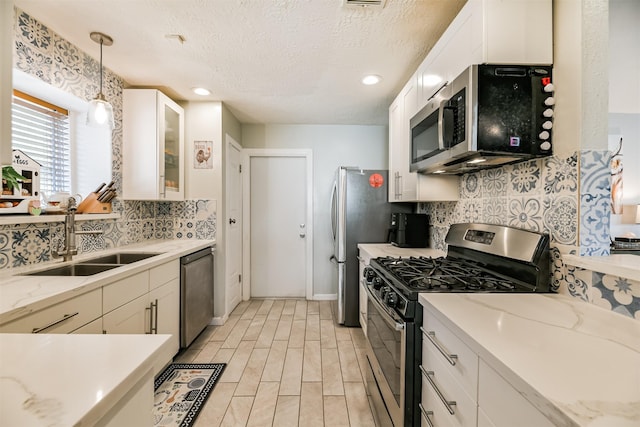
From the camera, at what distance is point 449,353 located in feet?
3.01

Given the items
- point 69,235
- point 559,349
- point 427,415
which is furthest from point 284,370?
point 559,349

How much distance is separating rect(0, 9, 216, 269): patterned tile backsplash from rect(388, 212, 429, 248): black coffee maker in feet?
6.21

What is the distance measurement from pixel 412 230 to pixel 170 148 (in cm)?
244

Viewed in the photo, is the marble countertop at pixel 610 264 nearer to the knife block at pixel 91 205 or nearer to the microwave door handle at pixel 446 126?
the microwave door handle at pixel 446 126

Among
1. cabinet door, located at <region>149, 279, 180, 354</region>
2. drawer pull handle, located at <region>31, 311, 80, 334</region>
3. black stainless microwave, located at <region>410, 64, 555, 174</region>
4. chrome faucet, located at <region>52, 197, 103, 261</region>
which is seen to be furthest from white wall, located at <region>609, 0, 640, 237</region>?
chrome faucet, located at <region>52, 197, 103, 261</region>

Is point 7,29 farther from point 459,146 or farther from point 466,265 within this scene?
point 466,265

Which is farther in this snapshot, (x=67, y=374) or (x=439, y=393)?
(x=439, y=393)

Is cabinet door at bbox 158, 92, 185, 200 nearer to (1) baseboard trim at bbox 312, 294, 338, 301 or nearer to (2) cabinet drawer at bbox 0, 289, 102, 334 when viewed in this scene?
(2) cabinet drawer at bbox 0, 289, 102, 334

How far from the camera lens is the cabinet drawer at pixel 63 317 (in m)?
1.04

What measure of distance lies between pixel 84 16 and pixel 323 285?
10.8ft

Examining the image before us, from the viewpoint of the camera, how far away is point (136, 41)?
1.91 metres

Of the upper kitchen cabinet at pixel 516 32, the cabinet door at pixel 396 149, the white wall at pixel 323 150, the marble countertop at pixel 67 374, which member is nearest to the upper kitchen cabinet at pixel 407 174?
the cabinet door at pixel 396 149

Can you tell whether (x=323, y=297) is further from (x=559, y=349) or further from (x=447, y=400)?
(x=559, y=349)

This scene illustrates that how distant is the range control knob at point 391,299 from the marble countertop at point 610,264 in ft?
2.23
